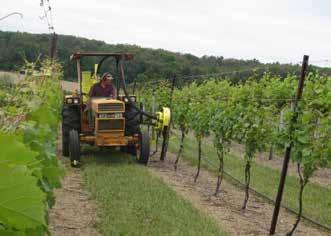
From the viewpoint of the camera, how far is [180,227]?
5258 millimetres

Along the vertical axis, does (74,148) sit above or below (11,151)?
below

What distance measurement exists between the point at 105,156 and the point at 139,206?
157 inches

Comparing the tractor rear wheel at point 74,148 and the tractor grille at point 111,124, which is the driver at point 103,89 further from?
the tractor rear wheel at point 74,148

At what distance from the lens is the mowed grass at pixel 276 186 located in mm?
7389

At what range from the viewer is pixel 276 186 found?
891 cm

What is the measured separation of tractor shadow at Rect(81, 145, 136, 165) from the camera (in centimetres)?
929

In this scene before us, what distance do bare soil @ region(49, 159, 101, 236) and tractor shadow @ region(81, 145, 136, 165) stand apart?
1.41m

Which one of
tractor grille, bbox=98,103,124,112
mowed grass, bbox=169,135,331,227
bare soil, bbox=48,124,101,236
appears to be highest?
tractor grille, bbox=98,103,124,112

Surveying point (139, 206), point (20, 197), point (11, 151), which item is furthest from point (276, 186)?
point (20, 197)

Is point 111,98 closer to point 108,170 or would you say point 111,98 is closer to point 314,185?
point 108,170

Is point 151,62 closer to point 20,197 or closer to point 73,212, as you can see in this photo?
point 73,212

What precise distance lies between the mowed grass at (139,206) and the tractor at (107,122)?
598mm

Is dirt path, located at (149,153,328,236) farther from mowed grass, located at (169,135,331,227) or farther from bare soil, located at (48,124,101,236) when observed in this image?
bare soil, located at (48,124,101,236)

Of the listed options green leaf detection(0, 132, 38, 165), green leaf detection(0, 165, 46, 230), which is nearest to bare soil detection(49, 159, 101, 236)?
green leaf detection(0, 132, 38, 165)
